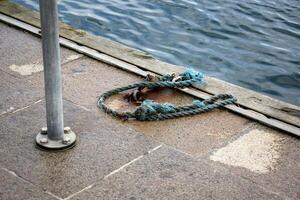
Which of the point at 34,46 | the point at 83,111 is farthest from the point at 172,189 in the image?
the point at 34,46

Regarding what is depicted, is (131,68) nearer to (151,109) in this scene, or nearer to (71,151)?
(151,109)

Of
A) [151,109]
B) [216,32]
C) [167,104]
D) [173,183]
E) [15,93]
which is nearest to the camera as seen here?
[173,183]

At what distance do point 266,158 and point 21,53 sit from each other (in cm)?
332

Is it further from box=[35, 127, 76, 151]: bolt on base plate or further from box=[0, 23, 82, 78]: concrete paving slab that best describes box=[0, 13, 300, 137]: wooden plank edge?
box=[35, 127, 76, 151]: bolt on base plate

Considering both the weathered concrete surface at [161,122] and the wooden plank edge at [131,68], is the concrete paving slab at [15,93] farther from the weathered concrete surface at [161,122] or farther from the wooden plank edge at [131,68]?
the wooden plank edge at [131,68]

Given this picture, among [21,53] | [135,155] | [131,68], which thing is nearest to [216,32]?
[131,68]

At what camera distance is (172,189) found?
166 inches

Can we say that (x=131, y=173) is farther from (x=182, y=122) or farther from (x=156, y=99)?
(x=156, y=99)

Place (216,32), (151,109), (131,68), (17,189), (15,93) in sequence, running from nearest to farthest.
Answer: (17,189), (151,109), (15,93), (131,68), (216,32)

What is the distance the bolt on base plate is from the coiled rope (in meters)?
0.63

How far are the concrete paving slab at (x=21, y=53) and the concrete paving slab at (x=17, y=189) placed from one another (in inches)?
77.2

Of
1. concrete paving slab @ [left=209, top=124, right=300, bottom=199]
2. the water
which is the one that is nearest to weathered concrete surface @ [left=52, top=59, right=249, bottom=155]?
concrete paving slab @ [left=209, top=124, right=300, bottom=199]

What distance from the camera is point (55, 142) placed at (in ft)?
15.3

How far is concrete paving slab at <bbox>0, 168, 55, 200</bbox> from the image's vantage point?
4004 mm
